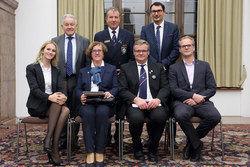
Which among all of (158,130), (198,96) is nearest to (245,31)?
(198,96)

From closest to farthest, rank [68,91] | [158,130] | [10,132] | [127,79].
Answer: [158,130]
[127,79]
[68,91]
[10,132]

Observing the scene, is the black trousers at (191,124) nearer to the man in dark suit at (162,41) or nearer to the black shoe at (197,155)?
the black shoe at (197,155)

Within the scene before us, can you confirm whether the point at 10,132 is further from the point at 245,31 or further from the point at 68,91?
the point at 245,31

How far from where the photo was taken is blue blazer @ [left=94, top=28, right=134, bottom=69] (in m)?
3.48

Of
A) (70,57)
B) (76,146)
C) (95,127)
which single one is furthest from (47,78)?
(76,146)

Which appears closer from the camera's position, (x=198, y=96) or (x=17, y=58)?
(x=198, y=96)

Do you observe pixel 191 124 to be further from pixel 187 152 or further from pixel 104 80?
pixel 104 80

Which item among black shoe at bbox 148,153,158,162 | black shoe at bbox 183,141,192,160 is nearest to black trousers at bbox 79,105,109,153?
black shoe at bbox 148,153,158,162

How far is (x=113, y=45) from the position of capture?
348cm

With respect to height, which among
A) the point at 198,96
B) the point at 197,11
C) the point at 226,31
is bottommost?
the point at 198,96

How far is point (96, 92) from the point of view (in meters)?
2.96

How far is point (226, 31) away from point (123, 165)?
13.0 feet

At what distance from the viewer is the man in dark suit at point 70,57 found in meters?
3.38

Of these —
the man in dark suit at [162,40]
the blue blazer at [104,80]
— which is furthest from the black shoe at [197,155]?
the blue blazer at [104,80]
